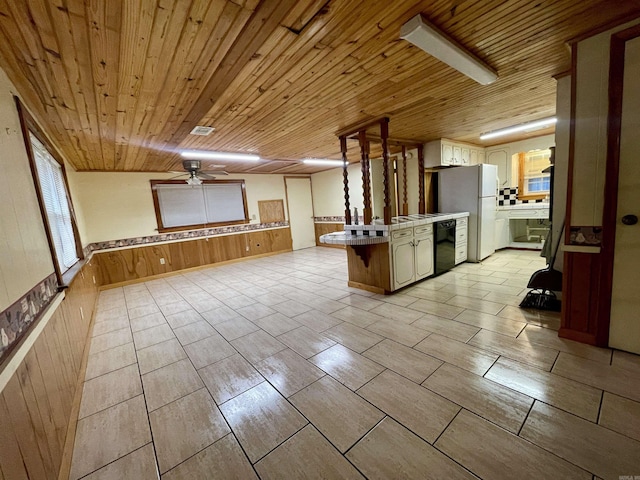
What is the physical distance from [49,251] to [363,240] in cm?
292

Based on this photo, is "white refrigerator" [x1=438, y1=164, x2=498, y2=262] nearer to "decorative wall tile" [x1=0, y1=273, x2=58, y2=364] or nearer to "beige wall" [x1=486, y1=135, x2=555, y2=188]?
"beige wall" [x1=486, y1=135, x2=555, y2=188]

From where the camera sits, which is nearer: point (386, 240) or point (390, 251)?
point (386, 240)

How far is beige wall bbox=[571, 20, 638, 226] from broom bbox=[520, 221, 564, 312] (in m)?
0.67

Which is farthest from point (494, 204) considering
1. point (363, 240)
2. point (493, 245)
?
point (363, 240)

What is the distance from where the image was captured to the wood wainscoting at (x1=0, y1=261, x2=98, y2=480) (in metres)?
0.95

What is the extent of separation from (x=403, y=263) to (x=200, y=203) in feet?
16.3

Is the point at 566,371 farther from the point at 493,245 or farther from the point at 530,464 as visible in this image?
the point at 493,245

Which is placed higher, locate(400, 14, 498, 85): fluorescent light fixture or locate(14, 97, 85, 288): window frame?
locate(400, 14, 498, 85): fluorescent light fixture

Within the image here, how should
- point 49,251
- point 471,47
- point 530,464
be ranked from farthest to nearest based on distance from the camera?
point 49,251, point 471,47, point 530,464

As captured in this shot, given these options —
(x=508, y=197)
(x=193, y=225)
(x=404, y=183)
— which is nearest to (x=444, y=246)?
(x=404, y=183)

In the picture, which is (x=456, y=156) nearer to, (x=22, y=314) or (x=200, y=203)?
(x=200, y=203)

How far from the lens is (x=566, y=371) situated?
5.77 feet

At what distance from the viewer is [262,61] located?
1.77 metres

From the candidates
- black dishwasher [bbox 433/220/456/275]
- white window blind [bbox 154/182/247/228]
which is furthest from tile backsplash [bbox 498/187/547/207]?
white window blind [bbox 154/182/247/228]
